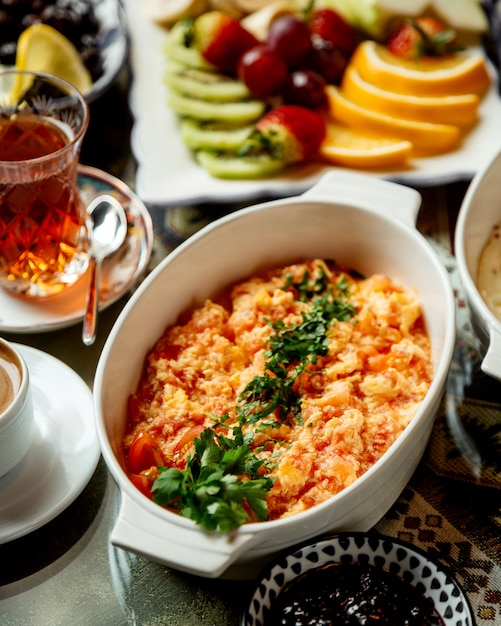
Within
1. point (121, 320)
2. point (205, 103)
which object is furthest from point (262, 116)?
point (121, 320)

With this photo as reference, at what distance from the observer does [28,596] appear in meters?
1.79

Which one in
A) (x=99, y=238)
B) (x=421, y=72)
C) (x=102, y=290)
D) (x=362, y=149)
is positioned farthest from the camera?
(x=421, y=72)

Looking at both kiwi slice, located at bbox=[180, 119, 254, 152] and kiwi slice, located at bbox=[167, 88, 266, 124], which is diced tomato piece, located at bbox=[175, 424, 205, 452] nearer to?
kiwi slice, located at bbox=[180, 119, 254, 152]

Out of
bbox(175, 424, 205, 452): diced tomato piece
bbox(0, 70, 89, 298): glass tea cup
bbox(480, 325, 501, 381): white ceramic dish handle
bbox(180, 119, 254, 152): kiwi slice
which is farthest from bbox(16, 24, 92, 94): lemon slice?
bbox(480, 325, 501, 381): white ceramic dish handle

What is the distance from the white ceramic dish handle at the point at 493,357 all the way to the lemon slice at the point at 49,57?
1837mm

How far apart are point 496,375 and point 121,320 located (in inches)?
34.6

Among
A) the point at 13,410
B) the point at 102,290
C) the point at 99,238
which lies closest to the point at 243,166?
the point at 99,238

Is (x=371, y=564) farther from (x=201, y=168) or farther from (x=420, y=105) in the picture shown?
(x=420, y=105)

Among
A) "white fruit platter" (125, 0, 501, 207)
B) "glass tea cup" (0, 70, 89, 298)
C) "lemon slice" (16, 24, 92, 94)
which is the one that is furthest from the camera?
"lemon slice" (16, 24, 92, 94)

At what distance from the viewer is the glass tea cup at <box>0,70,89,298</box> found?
2268 mm

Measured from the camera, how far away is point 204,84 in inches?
116

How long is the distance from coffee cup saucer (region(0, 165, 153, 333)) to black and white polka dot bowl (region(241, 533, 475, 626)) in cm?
102

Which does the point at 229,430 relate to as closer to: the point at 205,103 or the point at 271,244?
the point at 271,244

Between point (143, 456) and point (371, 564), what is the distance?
0.56 meters
